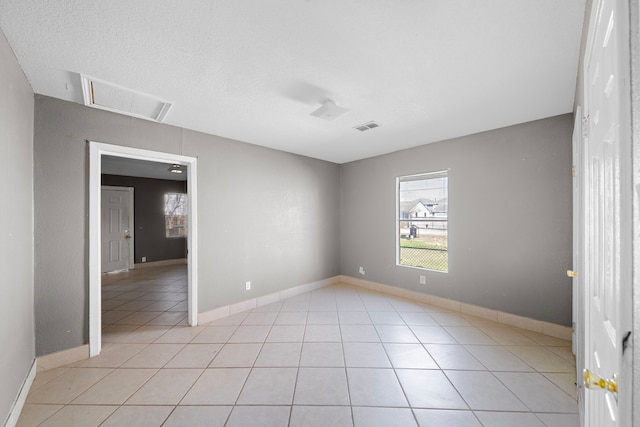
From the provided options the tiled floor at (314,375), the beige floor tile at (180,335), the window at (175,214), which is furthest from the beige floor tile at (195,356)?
the window at (175,214)

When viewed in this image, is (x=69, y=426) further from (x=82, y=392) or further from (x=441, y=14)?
(x=441, y=14)

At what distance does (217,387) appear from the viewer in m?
2.05

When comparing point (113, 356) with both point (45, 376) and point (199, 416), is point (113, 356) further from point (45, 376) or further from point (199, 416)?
point (199, 416)

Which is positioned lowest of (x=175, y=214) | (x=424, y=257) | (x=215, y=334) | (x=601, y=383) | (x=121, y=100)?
(x=215, y=334)

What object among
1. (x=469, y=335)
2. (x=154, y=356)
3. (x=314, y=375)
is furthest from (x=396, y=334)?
(x=154, y=356)

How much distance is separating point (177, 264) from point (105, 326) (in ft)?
14.5

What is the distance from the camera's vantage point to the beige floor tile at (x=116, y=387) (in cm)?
192

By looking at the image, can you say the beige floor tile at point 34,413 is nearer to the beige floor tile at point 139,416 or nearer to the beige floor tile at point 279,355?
the beige floor tile at point 139,416

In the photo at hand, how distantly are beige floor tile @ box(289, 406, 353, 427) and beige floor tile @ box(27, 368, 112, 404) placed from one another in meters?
1.72

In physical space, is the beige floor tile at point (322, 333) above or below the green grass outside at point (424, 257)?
below

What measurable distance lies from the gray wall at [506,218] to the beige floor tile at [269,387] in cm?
264

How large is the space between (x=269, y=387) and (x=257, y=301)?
6.21 feet

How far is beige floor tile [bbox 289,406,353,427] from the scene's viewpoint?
5.53 ft

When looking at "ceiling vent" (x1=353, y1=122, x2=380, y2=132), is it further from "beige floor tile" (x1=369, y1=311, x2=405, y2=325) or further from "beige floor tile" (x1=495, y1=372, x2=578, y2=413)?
"beige floor tile" (x1=495, y1=372, x2=578, y2=413)
